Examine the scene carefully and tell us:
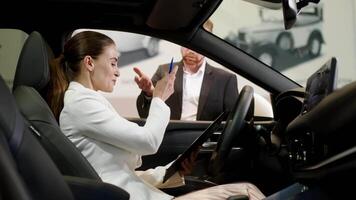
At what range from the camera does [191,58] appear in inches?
98.1

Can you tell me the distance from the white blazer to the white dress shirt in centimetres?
89

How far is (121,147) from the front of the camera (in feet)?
5.17

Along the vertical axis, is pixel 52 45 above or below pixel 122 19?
below

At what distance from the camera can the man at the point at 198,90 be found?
241 centimetres

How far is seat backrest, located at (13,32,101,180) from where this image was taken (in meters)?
1.40

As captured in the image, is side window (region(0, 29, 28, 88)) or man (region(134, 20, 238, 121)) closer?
side window (region(0, 29, 28, 88))

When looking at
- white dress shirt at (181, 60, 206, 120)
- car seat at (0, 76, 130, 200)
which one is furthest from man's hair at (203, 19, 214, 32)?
car seat at (0, 76, 130, 200)

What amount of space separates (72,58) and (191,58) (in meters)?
0.87

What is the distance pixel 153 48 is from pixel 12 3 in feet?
3.00

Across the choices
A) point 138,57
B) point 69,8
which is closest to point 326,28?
point 138,57

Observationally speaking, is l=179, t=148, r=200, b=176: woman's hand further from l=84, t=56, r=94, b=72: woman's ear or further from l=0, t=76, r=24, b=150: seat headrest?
l=0, t=76, r=24, b=150: seat headrest

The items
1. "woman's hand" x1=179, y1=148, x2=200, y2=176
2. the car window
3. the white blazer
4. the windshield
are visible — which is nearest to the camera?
the white blazer

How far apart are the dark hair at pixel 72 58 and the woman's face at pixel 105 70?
0.02 metres

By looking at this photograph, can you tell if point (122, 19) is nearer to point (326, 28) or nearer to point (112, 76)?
point (112, 76)
